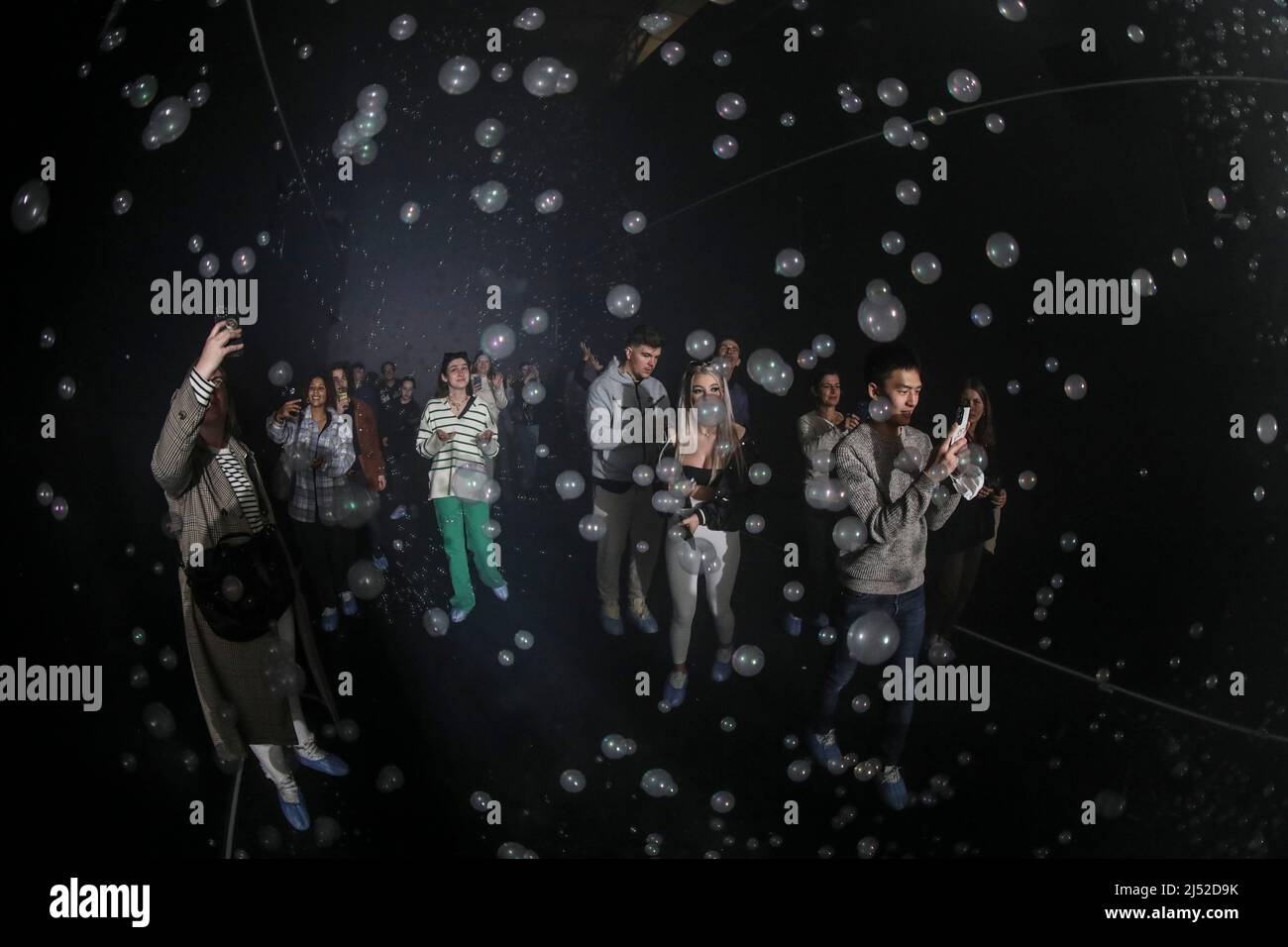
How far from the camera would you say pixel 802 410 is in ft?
6.97

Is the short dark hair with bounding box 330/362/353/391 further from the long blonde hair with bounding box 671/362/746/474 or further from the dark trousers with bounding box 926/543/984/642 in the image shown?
the dark trousers with bounding box 926/543/984/642

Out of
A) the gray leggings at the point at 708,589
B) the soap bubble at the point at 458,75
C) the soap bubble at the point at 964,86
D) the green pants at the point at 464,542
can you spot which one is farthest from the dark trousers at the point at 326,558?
the soap bubble at the point at 964,86

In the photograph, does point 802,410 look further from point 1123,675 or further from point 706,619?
point 1123,675

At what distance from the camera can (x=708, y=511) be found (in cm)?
213

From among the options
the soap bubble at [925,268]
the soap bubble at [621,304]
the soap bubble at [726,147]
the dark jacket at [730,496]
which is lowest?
the dark jacket at [730,496]

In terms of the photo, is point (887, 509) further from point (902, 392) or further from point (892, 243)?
point (892, 243)

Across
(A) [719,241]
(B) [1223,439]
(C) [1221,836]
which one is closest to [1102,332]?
Answer: (B) [1223,439]

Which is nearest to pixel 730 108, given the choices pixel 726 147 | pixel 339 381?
pixel 726 147

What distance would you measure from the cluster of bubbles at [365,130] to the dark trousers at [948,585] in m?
1.56

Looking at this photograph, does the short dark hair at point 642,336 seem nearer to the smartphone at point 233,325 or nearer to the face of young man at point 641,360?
the face of young man at point 641,360

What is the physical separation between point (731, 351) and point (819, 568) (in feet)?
1.72

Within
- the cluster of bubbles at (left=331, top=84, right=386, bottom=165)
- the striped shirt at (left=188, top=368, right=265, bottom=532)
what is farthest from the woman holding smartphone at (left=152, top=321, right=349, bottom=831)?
the cluster of bubbles at (left=331, top=84, right=386, bottom=165)

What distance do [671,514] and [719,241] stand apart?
0.60 meters

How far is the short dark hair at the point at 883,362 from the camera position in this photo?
7.01 ft
